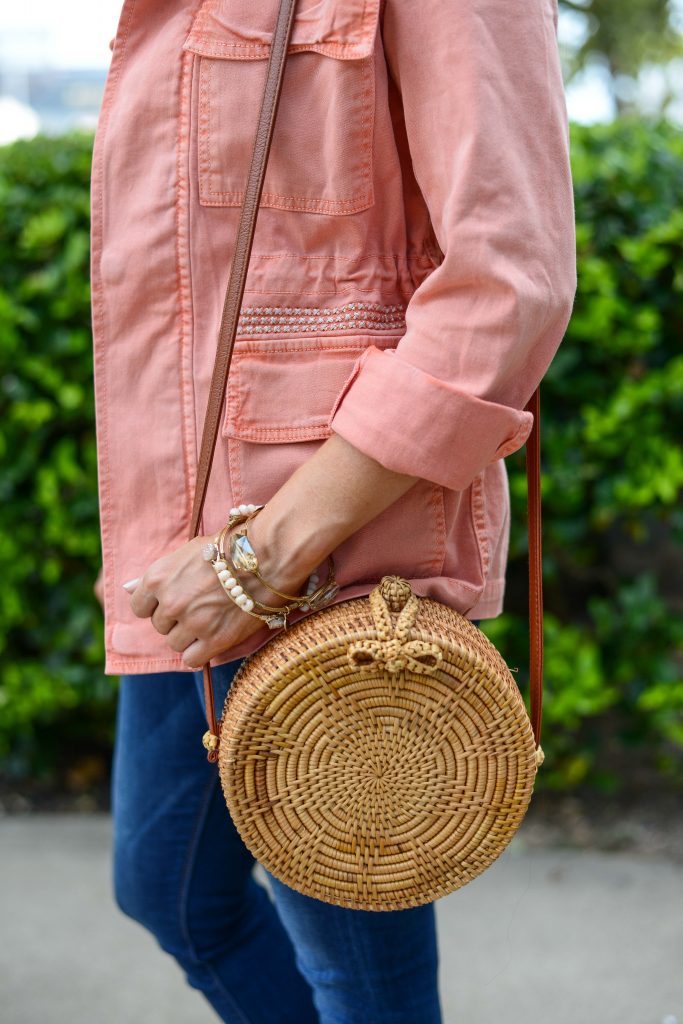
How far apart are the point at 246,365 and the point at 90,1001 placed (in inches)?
71.6

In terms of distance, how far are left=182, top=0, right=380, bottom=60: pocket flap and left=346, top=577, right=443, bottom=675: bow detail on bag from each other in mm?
575

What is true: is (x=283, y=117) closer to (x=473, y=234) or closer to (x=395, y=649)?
(x=473, y=234)

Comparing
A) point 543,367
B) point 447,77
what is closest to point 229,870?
point 543,367

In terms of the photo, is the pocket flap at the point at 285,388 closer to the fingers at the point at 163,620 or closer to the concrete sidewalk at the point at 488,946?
the fingers at the point at 163,620

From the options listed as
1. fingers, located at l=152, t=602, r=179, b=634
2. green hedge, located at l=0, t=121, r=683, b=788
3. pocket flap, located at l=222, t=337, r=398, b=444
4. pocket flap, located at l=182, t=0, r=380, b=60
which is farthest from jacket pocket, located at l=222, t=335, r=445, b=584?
green hedge, located at l=0, t=121, r=683, b=788

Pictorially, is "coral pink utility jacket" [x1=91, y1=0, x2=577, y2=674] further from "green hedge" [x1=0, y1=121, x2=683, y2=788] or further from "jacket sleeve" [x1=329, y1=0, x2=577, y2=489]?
"green hedge" [x1=0, y1=121, x2=683, y2=788]

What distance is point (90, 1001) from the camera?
91.7 inches

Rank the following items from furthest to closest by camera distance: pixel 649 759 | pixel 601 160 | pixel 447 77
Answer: pixel 649 759 < pixel 601 160 < pixel 447 77

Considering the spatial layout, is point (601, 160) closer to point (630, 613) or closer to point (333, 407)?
point (630, 613)

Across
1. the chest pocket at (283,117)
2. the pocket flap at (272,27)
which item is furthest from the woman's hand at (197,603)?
the pocket flap at (272,27)

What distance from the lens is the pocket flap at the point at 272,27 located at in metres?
1.04

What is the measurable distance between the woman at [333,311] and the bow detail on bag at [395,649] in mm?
96

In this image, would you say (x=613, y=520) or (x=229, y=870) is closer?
(x=229, y=870)

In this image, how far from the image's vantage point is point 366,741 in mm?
1089
